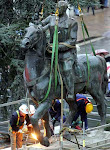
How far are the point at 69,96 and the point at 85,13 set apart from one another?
23057mm

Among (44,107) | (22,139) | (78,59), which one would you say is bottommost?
(22,139)

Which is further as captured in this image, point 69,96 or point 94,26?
point 94,26

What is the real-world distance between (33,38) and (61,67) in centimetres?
134

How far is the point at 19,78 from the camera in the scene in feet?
65.5

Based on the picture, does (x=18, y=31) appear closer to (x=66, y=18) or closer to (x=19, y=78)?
(x=19, y=78)

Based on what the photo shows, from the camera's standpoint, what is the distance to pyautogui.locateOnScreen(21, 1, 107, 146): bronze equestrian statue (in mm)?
14727

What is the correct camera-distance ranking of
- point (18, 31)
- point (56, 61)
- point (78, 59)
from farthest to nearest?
point (18, 31)
point (78, 59)
point (56, 61)

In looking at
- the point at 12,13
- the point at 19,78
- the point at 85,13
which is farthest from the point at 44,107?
the point at 85,13

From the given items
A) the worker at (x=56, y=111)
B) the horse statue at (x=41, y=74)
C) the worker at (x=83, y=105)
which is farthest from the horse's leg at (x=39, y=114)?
the worker at (x=56, y=111)

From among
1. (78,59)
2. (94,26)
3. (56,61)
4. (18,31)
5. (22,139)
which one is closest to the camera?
(56,61)

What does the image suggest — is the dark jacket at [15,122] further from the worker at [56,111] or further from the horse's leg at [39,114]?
the worker at [56,111]

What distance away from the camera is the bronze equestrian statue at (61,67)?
14727 mm

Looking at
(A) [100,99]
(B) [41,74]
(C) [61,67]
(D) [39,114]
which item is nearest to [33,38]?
(B) [41,74]

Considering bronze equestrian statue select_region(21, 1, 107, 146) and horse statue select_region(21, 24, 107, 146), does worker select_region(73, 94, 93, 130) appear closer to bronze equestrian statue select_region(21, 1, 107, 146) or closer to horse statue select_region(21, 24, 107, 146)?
bronze equestrian statue select_region(21, 1, 107, 146)
